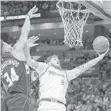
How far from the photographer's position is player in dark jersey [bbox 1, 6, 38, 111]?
18.3 feet

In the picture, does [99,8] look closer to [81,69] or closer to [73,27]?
[73,27]

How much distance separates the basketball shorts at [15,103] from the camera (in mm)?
5559

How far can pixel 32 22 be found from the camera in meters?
16.7

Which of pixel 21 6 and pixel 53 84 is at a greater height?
pixel 21 6

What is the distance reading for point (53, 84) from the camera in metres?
5.49

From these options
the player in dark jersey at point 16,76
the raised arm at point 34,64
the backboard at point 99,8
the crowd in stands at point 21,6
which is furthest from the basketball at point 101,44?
the crowd in stands at point 21,6

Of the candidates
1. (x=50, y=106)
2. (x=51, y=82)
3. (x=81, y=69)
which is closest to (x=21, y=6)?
(x=81, y=69)

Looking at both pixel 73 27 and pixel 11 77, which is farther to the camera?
pixel 73 27

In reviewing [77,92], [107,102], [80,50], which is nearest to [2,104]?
[107,102]

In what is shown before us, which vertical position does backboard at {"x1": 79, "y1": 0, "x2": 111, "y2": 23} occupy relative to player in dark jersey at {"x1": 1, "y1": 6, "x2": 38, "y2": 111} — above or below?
above

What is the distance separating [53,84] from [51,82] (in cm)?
4

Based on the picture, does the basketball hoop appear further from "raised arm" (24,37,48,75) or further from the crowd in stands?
the crowd in stands

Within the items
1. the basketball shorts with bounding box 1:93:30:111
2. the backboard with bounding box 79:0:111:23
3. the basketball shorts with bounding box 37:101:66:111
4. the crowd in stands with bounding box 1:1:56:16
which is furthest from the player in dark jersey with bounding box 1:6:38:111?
the crowd in stands with bounding box 1:1:56:16

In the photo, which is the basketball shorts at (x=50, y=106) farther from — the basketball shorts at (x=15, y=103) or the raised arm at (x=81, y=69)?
the raised arm at (x=81, y=69)
